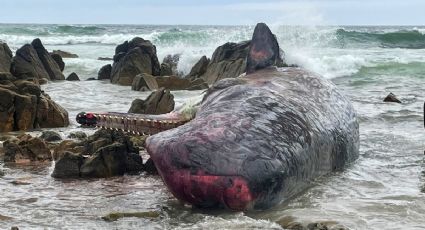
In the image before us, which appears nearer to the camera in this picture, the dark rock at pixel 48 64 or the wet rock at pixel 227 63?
the wet rock at pixel 227 63

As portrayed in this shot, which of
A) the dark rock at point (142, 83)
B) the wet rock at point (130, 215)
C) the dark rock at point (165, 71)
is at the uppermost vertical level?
the wet rock at point (130, 215)

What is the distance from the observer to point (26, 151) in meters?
6.75

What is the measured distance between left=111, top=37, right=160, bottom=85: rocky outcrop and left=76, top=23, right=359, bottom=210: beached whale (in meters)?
12.2

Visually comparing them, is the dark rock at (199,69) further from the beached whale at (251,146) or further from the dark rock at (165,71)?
the beached whale at (251,146)

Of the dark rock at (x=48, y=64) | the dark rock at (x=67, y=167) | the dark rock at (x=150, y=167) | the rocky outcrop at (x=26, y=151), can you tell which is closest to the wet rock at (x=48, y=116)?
the rocky outcrop at (x=26, y=151)

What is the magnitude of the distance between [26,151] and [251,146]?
3057mm

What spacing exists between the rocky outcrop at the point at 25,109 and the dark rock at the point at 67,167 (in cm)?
315

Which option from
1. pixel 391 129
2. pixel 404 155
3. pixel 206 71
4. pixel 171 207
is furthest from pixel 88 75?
pixel 171 207

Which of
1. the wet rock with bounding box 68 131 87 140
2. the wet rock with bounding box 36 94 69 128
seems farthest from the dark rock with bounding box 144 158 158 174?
the wet rock with bounding box 36 94 69 128

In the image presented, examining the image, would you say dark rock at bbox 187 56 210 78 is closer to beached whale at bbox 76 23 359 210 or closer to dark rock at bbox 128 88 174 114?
dark rock at bbox 128 88 174 114

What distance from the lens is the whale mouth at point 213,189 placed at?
170 inches

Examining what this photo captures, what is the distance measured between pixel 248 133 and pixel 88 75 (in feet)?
62.1

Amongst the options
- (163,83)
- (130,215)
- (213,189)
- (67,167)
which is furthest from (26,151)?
(163,83)

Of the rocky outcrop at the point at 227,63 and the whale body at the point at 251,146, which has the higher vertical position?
the whale body at the point at 251,146
